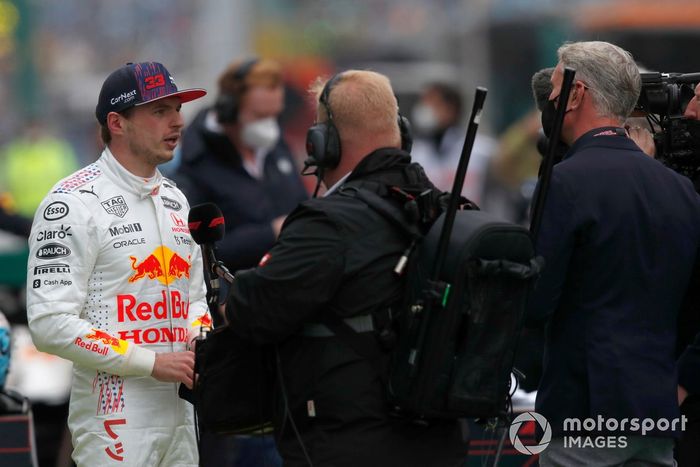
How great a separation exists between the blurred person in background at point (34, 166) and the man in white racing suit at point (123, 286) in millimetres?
11047

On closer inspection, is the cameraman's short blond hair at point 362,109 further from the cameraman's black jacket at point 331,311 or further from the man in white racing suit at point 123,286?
the man in white racing suit at point 123,286

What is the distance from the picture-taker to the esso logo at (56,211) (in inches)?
175

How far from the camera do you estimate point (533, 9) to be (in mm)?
19625

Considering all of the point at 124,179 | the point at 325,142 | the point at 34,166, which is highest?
the point at 325,142

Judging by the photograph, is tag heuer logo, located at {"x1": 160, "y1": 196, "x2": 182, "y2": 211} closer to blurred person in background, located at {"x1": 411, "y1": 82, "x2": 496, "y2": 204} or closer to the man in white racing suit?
the man in white racing suit

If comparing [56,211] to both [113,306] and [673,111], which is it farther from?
[673,111]

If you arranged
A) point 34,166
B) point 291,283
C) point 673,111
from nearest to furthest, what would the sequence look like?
point 291,283 → point 673,111 → point 34,166

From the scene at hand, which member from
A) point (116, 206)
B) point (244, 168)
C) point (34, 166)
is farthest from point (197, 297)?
point (34, 166)

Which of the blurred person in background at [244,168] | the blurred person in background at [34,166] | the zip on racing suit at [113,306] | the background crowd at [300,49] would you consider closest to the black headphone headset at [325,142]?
the zip on racing suit at [113,306]

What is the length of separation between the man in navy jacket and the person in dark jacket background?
8.79 feet

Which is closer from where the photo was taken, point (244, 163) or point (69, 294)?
point (69, 294)

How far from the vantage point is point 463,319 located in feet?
13.0

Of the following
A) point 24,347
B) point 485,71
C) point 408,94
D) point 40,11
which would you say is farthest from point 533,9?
point 24,347

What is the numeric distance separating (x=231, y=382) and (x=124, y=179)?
0.86 m
